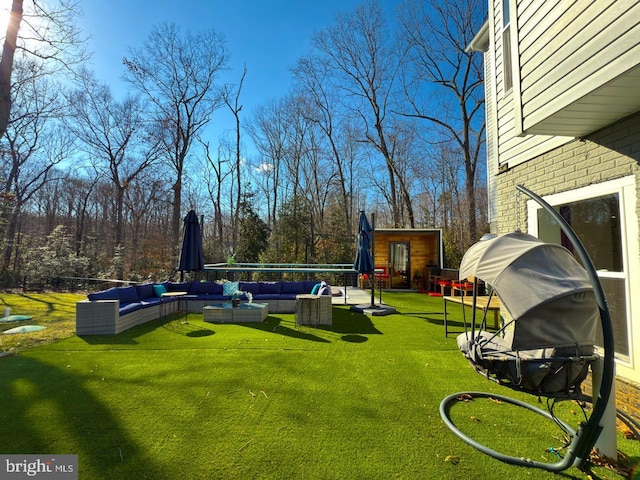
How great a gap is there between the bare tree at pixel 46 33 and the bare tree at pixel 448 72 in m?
16.4

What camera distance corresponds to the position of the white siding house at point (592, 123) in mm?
2381

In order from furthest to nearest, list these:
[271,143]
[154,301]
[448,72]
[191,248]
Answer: [271,143], [448,72], [191,248], [154,301]

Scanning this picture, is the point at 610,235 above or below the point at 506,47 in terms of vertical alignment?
below

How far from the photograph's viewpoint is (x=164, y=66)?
717 inches

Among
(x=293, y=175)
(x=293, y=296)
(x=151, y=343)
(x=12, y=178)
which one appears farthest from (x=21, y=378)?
(x=12, y=178)

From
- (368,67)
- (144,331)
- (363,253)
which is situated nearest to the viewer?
(144,331)

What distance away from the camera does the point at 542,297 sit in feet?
6.95

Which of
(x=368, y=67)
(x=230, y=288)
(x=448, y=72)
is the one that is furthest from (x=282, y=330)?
(x=368, y=67)

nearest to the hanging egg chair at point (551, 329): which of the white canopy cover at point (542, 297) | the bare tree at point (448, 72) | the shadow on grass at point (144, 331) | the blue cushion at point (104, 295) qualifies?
the white canopy cover at point (542, 297)

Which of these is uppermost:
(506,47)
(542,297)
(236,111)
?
(236,111)

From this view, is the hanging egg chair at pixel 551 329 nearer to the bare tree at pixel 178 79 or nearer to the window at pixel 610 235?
the window at pixel 610 235

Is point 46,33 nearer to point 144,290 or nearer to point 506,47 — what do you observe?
point 144,290

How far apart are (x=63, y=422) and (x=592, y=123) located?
5712 millimetres

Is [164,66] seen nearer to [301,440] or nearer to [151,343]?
[151,343]
